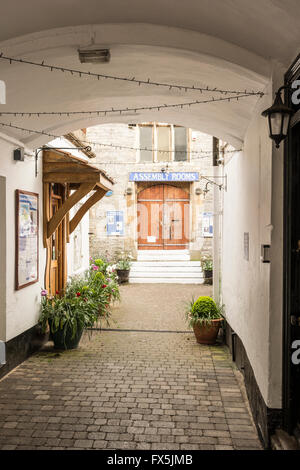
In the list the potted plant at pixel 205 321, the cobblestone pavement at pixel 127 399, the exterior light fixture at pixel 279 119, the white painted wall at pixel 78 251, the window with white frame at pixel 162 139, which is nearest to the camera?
the exterior light fixture at pixel 279 119

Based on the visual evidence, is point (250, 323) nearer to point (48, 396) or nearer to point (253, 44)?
point (48, 396)

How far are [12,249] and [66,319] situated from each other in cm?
139

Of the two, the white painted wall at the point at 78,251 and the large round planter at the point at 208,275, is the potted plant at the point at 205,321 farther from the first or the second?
the large round planter at the point at 208,275

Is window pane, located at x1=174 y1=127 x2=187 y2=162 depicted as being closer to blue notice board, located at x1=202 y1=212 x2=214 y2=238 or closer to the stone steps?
blue notice board, located at x1=202 y1=212 x2=214 y2=238

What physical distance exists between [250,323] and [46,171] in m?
3.80

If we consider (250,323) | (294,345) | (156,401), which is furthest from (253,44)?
(156,401)

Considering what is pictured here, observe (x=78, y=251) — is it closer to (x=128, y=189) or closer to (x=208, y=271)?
(x=208, y=271)

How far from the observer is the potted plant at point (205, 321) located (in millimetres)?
6246

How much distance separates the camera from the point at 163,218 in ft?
50.0

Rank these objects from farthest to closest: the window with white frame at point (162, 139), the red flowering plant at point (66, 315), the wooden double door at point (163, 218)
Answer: the wooden double door at point (163, 218), the window with white frame at point (162, 139), the red flowering plant at point (66, 315)

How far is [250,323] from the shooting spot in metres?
4.14

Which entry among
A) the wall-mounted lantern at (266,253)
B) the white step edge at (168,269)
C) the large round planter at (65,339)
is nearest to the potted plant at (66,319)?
the large round planter at (65,339)

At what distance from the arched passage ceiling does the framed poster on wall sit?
58.7 inches

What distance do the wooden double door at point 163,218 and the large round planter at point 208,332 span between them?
8.91 m
